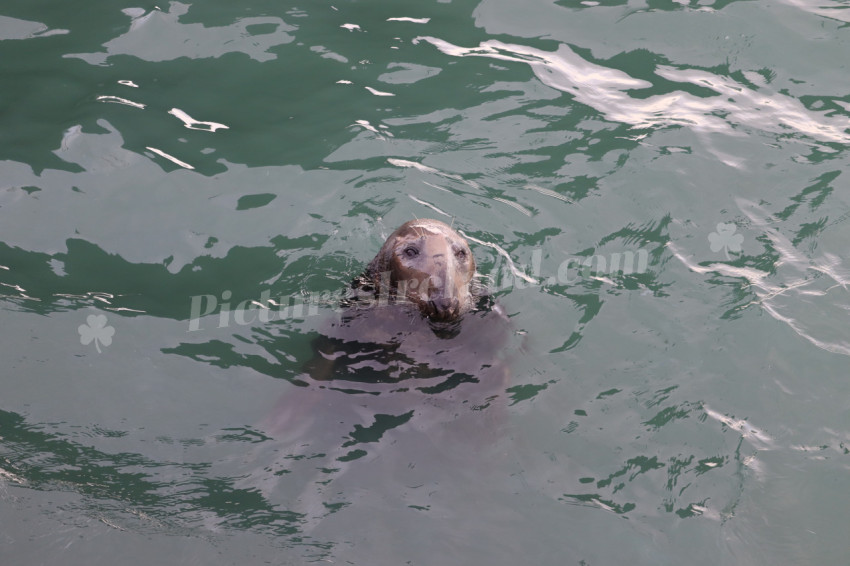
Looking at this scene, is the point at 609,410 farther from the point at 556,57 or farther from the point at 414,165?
the point at 556,57

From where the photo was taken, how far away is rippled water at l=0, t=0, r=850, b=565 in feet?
21.0

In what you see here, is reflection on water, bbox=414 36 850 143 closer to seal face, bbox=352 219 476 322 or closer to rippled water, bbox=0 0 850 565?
rippled water, bbox=0 0 850 565

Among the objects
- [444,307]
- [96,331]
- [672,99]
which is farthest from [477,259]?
[672,99]

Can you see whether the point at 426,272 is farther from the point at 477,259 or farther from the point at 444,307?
the point at 477,259

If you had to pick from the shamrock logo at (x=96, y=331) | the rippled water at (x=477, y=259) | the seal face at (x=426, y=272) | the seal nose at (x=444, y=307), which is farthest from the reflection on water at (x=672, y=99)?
the shamrock logo at (x=96, y=331)

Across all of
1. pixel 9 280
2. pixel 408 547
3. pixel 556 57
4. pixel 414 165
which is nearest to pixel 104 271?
pixel 9 280

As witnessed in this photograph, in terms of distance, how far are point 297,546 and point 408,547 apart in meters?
0.78

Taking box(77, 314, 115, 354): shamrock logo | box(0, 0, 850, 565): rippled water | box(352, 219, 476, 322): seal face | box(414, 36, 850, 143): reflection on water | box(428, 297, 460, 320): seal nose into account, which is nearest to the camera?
box(0, 0, 850, 565): rippled water

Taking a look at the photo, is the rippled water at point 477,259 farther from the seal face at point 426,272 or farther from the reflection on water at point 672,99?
the seal face at point 426,272

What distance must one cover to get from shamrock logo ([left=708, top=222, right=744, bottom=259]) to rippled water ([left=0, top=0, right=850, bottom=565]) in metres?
0.09

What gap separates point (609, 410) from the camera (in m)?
7.25

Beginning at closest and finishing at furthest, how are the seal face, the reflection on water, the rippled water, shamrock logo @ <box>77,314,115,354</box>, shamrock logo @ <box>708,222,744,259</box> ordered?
1. the rippled water
2. the seal face
3. shamrock logo @ <box>77,314,115,354</box>
4. shamrock logo @ <box>708,222,744,259</box>
5. the reflection on water

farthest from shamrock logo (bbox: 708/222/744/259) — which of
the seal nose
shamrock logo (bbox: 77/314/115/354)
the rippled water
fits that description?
shamrock logo (bbox: 77/314/115/354)

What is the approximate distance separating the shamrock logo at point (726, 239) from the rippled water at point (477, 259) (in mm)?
91
